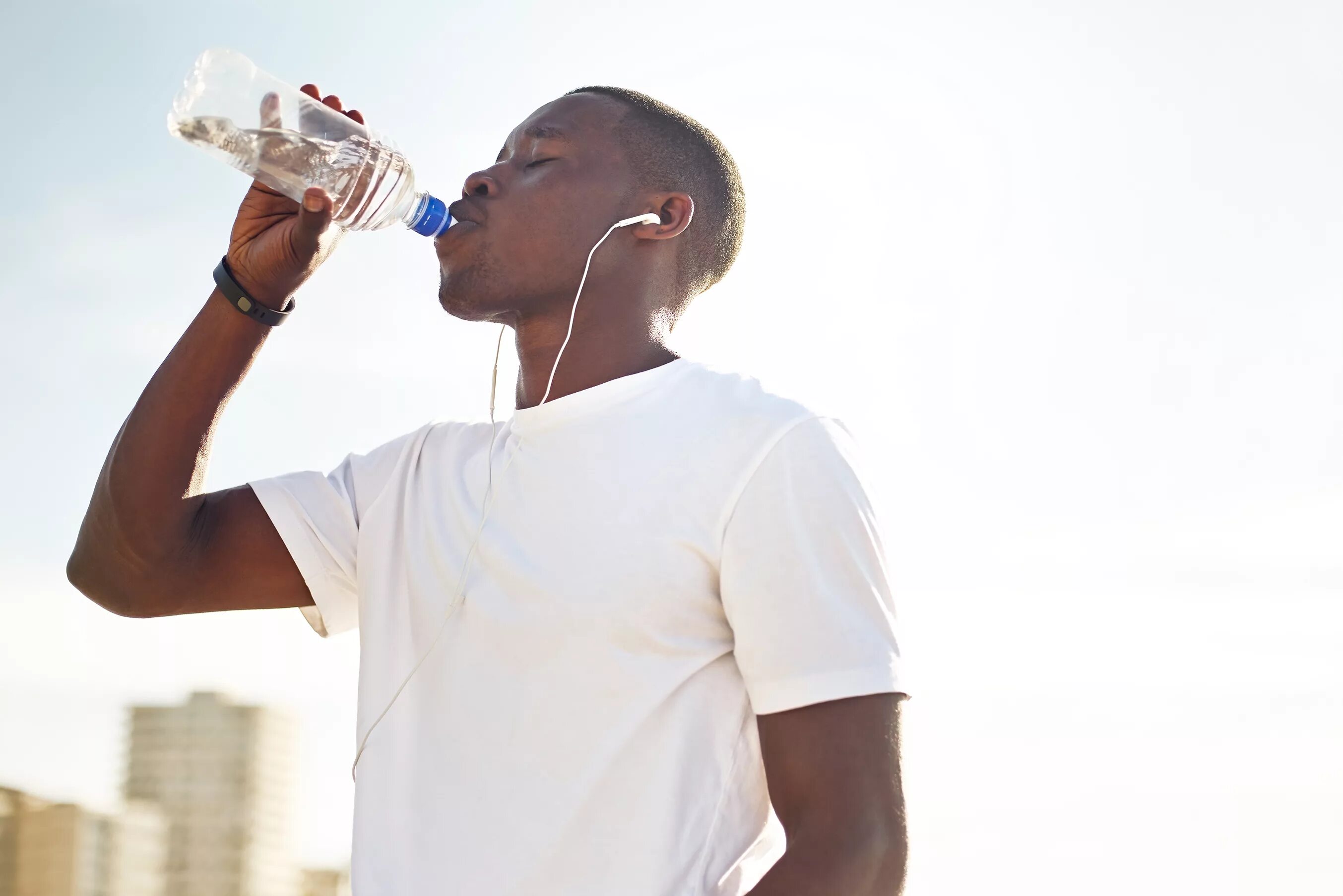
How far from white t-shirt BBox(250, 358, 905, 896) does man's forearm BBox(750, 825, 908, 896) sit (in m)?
0.18

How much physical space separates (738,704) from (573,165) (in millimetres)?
1238

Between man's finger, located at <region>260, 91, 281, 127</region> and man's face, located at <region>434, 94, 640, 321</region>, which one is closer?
man's face, located at <region>434, 94, 640, 321</region>

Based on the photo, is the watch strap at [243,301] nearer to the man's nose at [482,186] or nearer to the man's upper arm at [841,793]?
the man's nose at [482,186]

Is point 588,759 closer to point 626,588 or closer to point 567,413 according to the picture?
point 626,588

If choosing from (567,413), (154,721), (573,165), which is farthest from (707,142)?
(154,721)

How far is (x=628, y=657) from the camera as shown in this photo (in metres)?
1.84

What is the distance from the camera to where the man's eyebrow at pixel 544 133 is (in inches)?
103

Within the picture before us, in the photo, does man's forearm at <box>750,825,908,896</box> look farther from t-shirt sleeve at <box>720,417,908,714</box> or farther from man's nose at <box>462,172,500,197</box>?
man's nose at <box>462,172,500,197</box>

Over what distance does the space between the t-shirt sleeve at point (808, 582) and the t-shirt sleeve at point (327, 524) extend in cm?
87

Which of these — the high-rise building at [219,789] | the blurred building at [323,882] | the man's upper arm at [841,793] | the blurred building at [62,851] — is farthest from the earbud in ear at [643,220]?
the blurred building at [323,882]

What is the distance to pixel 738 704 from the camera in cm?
188

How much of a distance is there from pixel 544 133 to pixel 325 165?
469 mm

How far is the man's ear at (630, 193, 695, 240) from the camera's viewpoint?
2.57 meters

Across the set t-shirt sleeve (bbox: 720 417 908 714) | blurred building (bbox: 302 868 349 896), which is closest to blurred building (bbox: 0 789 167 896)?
blurred building (bbox: 302 868 349 896)
